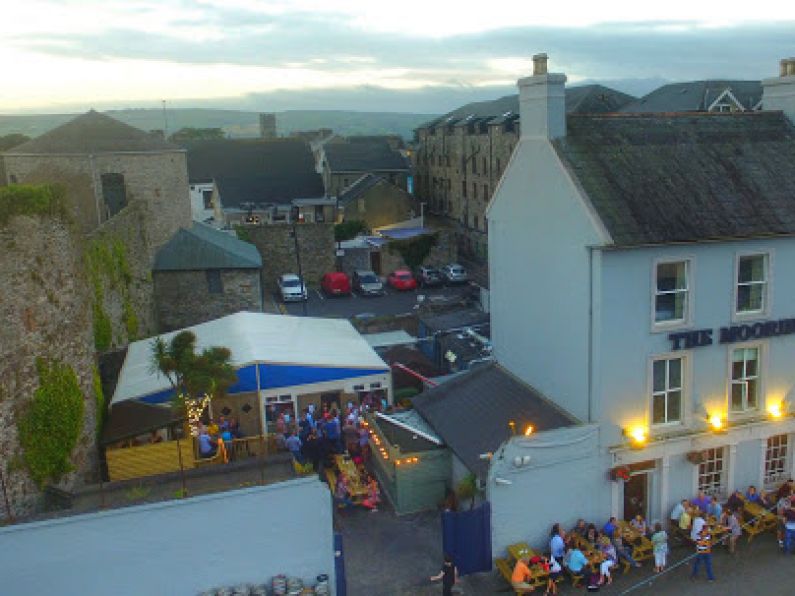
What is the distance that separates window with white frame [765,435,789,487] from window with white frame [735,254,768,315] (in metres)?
3.07

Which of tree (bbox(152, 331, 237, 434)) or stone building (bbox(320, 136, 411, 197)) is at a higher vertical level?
stone building (bbox(320, 136, 411, 197))

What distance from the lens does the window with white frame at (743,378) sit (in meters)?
14.4

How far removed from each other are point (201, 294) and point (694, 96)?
29837 mm

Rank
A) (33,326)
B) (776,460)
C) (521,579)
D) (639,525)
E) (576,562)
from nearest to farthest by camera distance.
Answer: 1. (521,579)
2. (576,562)
3. (33,326)
4. (639,525)
5. (776,460)

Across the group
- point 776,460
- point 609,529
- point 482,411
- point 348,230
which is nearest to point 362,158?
point 348,230

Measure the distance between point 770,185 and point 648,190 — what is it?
298 cm

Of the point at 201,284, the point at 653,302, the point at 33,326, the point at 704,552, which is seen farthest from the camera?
the point at 201,284

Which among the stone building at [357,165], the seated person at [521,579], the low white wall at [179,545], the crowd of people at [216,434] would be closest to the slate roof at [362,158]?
the stone building at [357,165]

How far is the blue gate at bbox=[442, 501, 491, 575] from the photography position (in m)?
12.6

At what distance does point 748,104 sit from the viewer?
41500mm

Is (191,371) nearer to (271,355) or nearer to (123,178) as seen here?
(271,355)

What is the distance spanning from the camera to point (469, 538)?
42.0 ft

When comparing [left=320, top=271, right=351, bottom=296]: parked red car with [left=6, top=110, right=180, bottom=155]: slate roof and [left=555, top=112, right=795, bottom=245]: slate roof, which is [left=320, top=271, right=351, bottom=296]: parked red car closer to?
[left=6, top=110, right=180, bottom=155]: slate roof

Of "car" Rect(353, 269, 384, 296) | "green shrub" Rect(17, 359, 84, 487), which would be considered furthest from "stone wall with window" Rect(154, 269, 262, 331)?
"green shrub" Rect(17, 359, 84, 487)
